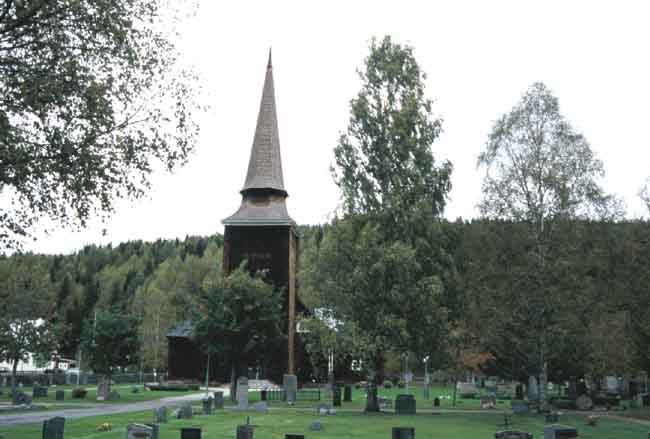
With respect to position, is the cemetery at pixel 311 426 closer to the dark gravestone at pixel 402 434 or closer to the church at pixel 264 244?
the dark gravestone at pixel 402 434

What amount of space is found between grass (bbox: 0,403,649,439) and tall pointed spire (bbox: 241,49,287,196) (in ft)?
96.7

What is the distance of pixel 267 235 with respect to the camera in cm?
5256

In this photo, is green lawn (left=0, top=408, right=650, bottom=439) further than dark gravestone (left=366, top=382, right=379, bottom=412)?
No

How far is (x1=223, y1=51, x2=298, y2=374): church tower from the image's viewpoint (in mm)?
51797

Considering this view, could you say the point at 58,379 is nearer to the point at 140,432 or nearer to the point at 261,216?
the point at 261,216

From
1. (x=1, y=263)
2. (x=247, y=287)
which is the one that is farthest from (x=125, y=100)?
(x=1, y=263)

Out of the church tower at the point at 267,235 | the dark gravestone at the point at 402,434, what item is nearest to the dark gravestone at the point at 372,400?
the dark gravestone at the point at 402,434

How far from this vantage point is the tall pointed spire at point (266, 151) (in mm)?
55031

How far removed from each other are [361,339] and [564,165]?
43.0 ft

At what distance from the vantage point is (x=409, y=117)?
100 feet

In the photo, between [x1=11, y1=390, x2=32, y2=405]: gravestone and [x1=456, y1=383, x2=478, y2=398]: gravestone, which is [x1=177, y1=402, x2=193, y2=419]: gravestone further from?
[x1=456, y1=383, x2=478, y2=398]: gravestone

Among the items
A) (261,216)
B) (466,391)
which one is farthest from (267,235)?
(466,391)

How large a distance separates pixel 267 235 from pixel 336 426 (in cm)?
3166

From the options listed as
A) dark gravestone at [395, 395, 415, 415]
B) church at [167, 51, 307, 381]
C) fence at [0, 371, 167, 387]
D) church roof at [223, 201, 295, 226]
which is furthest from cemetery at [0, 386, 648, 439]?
fence at [0, 371, 167, 387]
